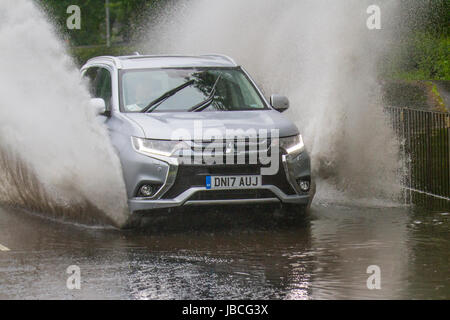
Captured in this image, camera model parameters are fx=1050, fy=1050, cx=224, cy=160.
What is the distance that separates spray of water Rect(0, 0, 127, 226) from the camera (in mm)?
11031

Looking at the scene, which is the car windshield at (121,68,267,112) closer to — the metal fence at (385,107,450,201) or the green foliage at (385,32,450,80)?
the metal fence at (385,107,450,201)

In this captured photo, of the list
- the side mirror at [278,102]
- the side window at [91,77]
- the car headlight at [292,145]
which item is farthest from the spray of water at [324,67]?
the side window at [91,77]

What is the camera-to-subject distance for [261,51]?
20188 millimetres

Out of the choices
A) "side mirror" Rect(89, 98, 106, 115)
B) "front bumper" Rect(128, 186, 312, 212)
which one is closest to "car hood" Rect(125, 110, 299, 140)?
"side mirror" Rect(89, 98, 106, 115)

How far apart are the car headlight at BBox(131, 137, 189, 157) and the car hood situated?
52 mm

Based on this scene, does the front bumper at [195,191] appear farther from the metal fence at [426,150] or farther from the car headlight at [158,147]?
the metal fence at [426,150]

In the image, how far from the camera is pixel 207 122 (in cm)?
1096

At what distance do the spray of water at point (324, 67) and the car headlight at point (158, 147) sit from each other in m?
3.30

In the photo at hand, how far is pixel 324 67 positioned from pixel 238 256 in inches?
287

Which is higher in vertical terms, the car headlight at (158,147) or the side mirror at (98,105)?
the side mirror at (98,105)

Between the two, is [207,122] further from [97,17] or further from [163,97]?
[97,17]

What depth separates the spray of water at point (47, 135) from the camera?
434 inches
